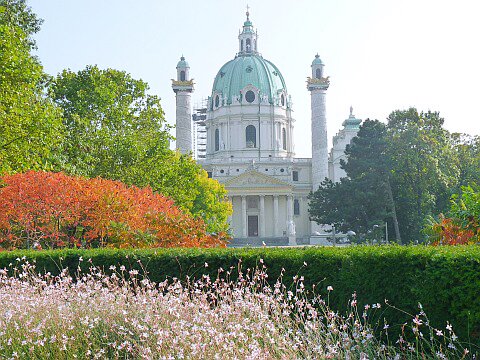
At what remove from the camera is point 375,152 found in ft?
156

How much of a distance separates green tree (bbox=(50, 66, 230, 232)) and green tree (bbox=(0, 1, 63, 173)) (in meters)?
4.64

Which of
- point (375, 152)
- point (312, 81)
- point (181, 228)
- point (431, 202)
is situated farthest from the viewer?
point (312, 81)

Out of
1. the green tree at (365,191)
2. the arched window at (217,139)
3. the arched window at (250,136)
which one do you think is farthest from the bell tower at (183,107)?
the green tree at (365,191)

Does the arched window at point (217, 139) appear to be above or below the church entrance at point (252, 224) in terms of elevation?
above

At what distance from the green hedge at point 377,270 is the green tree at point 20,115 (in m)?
11.0

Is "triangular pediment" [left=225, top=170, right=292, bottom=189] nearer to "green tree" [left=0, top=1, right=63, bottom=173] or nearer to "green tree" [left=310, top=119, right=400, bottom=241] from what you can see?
"green tree" [left=310, top=119, right=400, bottom=241]

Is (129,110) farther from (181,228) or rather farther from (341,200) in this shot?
(341,200)

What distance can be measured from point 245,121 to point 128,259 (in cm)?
7724

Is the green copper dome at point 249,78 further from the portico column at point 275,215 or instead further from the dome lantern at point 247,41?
the portico column at point 275,215

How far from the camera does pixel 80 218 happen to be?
776 inches

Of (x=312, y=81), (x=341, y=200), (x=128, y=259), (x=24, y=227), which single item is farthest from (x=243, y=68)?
(x=128, y=259)

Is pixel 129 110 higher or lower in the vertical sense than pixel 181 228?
higher

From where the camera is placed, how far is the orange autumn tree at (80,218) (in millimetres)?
18641

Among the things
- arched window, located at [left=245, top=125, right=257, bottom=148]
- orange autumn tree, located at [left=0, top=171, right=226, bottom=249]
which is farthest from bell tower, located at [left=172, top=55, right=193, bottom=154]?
orange autumn tree, located at [left=0, top=171, right=226, bottom=249]
